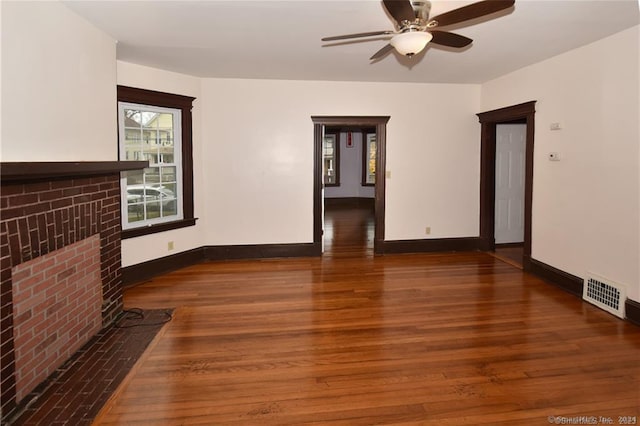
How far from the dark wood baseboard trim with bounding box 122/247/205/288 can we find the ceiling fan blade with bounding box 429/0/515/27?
160 inches

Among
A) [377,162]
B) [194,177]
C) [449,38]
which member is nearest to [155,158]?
[194,177]

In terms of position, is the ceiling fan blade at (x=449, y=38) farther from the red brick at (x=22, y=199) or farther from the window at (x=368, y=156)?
the window at (x=368, y=156)

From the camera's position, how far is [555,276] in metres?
4.60

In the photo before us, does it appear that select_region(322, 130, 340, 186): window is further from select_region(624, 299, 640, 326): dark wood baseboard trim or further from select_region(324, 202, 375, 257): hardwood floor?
select_region(624, 299, 640, 326): dark wood baseboard trim

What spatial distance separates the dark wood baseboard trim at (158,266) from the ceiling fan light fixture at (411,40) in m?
3.79

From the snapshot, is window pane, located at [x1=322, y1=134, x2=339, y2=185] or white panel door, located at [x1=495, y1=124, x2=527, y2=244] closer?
white panel door, located at [x1=495, y1=124, x2=527, y2=244]

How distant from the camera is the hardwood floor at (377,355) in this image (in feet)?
7.73

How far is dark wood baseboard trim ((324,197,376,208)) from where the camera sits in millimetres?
12312

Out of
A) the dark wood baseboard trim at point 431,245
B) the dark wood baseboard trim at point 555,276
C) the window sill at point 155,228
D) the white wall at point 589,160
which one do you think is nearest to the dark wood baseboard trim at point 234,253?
the window sill at point 155,228

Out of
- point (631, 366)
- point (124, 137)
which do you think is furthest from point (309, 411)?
point (124, 137)

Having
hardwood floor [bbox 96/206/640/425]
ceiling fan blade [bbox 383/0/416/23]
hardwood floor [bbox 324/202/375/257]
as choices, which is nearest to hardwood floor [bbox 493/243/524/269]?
hardwood floor [bbox 96/206/640/425]

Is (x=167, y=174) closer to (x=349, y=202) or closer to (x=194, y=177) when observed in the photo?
(x=194, y=177)

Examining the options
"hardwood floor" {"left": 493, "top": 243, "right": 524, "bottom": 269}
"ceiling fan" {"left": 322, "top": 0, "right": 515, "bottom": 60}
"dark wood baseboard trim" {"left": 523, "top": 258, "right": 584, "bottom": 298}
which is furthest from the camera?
"hardwood floor" {"left": 493, "top": 243, "right": 524, "bottom": 269}

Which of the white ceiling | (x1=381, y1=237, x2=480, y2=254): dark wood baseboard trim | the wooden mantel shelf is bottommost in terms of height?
(x1=381, y1=237, x2=480, y2=254): dark wood baseboard trim
